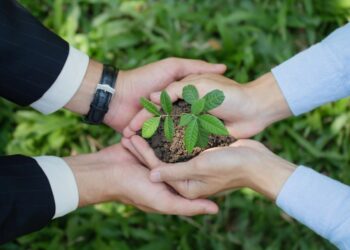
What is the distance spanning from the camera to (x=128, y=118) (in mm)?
2209

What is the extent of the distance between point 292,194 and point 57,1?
5.59ft

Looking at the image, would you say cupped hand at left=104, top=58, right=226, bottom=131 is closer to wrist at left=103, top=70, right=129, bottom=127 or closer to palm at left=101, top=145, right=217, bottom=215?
wrist at left=103, top=70, right=129, bottom=127

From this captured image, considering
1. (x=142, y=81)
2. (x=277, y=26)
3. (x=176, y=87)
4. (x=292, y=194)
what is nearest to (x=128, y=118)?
(x=142, y=81)

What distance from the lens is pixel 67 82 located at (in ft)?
6.88

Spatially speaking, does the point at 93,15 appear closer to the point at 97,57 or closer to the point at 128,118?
the point at 97,57

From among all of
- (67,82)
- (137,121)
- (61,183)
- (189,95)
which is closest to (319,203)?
(189,95)

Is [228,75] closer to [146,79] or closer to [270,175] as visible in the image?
[146,79]

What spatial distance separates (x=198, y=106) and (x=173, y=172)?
41 centimetres

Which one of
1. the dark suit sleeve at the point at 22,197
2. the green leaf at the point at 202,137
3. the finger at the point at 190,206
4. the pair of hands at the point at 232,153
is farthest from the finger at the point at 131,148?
the green leaf at the point at 202,137

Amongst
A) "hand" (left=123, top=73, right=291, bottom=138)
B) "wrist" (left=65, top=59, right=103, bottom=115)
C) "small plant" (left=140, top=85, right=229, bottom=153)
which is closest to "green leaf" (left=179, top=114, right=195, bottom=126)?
"small plant" (left=140, top=85, right=229, bottom=153)

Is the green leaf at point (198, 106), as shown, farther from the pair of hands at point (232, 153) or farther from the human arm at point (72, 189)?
the human arm at point (72, 189)

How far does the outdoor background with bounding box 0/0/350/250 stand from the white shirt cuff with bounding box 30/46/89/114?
1.59 ft

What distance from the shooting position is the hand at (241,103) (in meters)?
1.96

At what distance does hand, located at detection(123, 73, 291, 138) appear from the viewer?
1.96 meters
